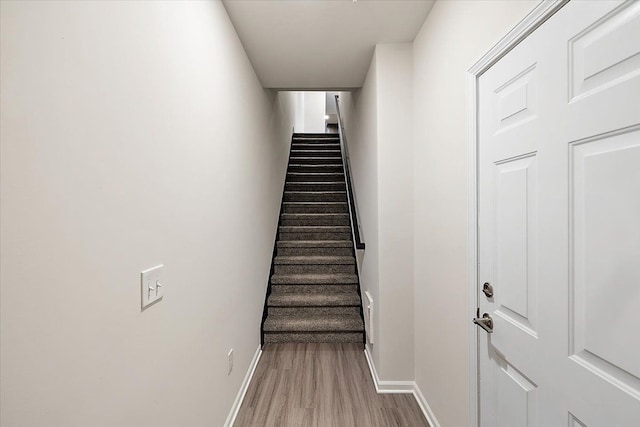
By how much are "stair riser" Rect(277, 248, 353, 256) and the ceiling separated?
6.65 feet

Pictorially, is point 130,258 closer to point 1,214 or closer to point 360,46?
point 1,214

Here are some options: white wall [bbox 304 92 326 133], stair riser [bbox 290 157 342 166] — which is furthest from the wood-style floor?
white wall [bbox 304 92 326 133]

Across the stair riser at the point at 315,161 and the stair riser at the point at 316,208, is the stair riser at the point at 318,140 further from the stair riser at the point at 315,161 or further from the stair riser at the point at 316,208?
the stair riser at the point at 316,208

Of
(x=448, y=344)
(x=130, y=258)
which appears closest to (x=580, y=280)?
(x=448, y=344)

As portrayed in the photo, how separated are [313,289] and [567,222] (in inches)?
109

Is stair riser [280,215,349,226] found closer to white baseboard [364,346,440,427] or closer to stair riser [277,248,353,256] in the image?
stair riser [277,248,353,256]

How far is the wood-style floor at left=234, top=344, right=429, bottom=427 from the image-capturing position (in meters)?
1.90

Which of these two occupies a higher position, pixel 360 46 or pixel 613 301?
pixel 360 46

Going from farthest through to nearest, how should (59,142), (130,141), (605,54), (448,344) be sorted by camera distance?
(448,344), (130,141), (605,54), (59,142)

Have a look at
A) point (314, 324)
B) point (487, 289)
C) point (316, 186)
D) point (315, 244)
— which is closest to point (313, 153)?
point (316, 186)

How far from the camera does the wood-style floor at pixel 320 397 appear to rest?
1.90 metres

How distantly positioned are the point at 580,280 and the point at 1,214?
133cm

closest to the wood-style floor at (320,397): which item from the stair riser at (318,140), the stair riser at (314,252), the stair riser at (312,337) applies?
the stair riser at (312,337)

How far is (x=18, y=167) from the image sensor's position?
0.56m
